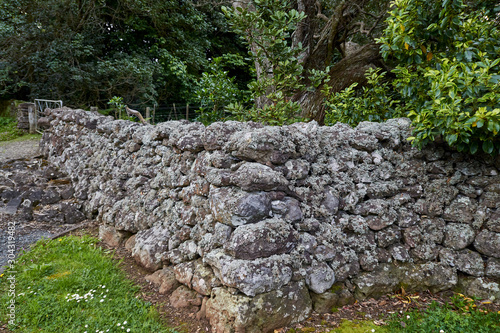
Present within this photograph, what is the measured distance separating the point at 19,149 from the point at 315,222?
32.7ft

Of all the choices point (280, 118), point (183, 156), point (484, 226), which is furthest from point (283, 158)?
point (484, 226)

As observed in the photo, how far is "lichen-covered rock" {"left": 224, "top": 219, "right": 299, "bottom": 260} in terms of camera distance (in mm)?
2533

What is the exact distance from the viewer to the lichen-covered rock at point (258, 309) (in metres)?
2.45

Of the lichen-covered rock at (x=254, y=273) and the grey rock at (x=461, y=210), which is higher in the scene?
the grey rock at (x=461, y=210)

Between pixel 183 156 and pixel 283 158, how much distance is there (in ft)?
4.33

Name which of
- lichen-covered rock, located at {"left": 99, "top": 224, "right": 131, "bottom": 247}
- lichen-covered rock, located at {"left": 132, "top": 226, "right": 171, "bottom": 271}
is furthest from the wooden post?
lichen-covered rock, located at {"left": 132, "top": 226, "right": 171, "bottom": 271}

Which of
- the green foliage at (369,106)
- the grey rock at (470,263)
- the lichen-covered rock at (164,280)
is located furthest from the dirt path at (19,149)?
the grey rock at (470,263)

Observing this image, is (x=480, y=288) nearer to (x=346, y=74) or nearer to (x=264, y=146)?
(x=264, y=146)

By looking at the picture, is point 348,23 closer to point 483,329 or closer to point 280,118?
point 280,118

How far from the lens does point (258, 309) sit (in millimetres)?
2469

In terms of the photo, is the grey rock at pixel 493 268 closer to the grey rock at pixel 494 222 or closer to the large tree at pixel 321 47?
the grey rock at pixel 494 222

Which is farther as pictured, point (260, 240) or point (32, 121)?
point (32, 121)

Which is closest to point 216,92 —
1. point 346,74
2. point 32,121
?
point 346,74

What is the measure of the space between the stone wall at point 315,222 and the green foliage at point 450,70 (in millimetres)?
435
